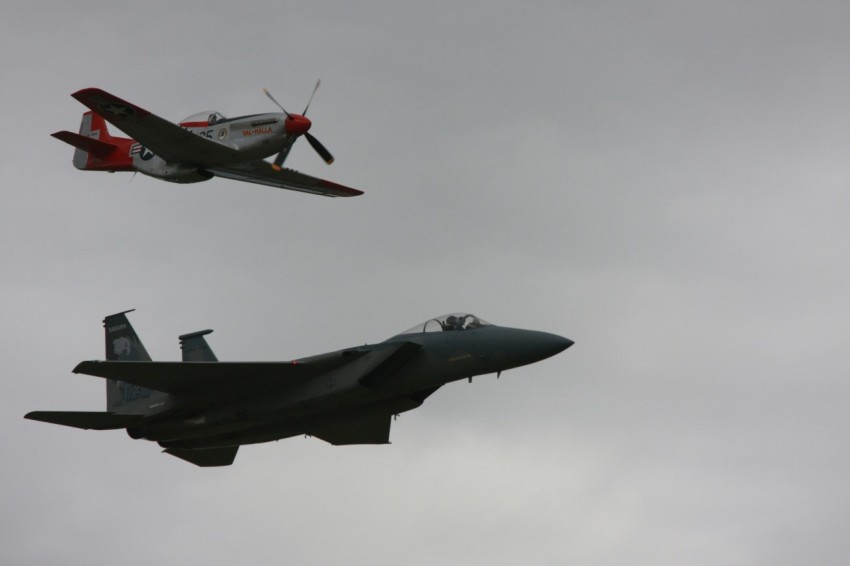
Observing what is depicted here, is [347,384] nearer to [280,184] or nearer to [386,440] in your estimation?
[386,440]

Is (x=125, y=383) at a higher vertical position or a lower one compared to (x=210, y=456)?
higher

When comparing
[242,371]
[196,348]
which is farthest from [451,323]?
[196,348]

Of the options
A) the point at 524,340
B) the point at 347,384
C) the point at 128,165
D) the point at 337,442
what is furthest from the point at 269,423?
the point at 128,165

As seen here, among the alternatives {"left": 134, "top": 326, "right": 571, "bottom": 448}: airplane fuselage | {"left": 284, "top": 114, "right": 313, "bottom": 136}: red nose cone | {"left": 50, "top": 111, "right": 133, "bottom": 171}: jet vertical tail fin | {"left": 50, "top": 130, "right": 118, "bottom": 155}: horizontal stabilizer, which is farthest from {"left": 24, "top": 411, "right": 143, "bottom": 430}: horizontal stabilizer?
{"left": 50, "top": 130, "right": 118, "bottom": 155}: horizontal stabilizer

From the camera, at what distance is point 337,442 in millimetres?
36156

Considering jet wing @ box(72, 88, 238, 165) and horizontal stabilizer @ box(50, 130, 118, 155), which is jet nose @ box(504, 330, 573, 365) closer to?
jet wing @ box(72, 88, 238, 165)

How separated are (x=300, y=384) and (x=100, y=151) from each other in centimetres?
1770

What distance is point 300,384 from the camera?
101 ft

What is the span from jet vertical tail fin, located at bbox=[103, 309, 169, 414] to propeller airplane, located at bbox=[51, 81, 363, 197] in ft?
22.4

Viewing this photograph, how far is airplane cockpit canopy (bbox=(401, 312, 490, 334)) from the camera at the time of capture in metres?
30.0

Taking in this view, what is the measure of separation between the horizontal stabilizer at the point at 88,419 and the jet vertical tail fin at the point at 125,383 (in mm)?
670

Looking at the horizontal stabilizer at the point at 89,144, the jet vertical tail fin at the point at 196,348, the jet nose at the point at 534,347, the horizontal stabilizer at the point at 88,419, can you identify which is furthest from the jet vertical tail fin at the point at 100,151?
the jet nose at the point at 534,347

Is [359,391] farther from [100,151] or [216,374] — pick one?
[100,151]

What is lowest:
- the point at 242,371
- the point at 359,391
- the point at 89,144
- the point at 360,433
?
the point at 360,433
